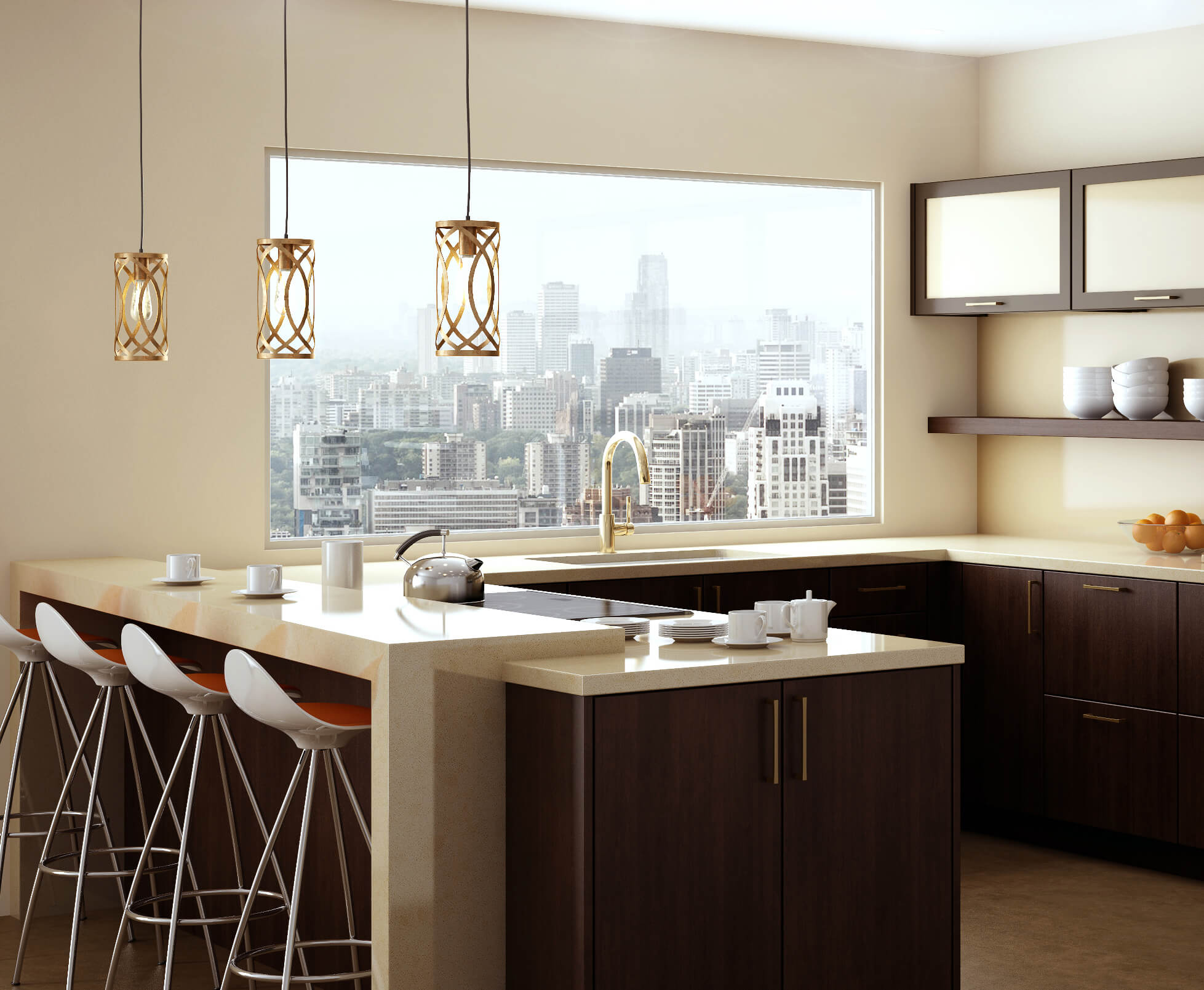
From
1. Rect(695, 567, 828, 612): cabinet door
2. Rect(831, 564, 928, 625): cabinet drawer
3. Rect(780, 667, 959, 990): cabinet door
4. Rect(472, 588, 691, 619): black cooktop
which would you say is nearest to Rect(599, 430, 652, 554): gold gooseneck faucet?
Rect(695, 567, 828, 612): cabinet door

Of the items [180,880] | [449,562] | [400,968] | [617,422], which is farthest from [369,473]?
[400,968]

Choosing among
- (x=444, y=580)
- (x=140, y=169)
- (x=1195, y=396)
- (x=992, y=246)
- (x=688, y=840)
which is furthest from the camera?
(x=992, y=246)

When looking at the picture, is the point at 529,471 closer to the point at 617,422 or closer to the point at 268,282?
the point at 617,422

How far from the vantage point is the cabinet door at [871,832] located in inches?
129

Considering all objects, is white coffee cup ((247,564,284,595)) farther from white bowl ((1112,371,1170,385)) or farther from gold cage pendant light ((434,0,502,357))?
white bowl ((1112,371,1170,385))

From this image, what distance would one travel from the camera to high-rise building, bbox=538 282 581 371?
5723 millimetres

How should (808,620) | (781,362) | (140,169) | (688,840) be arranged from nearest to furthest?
(688,840)
(808,620)
(140,169)
(781,362)

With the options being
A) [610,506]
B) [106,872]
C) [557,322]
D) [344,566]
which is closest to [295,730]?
[344,566]

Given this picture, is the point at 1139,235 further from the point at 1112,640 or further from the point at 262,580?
the point at 262,580

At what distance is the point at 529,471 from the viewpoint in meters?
5.71

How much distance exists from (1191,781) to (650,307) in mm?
2488

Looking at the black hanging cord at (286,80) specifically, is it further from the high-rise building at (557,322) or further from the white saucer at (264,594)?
the white saucer at (264,594)

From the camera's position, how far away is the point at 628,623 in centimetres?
382

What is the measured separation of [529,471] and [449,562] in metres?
1.68
